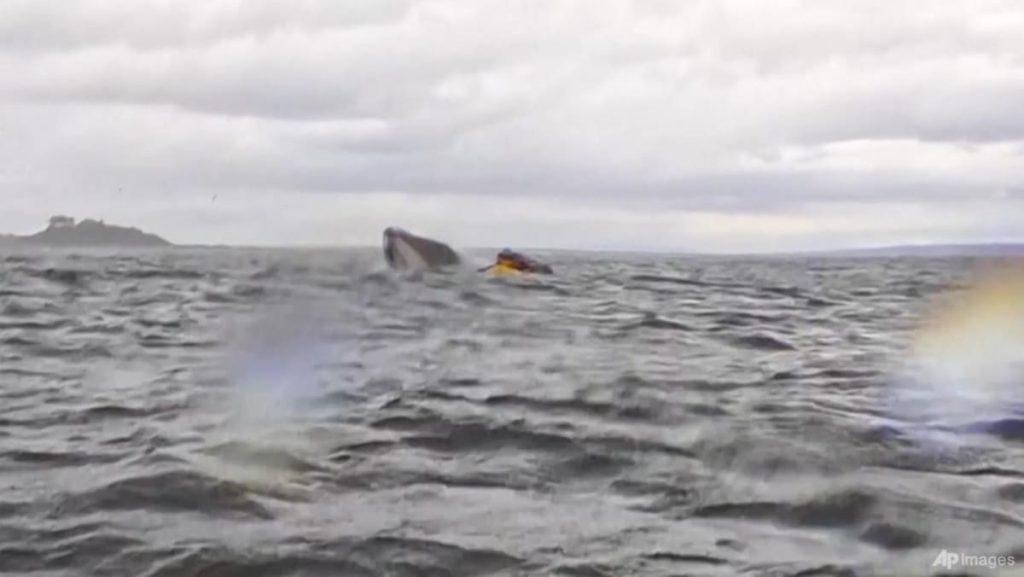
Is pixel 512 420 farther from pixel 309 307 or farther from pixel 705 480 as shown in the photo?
pixel 309 307

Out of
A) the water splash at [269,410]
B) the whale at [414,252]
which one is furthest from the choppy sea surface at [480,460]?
the whale at [414,252]

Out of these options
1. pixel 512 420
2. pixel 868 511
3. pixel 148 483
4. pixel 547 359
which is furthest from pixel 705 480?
pixel 547 359

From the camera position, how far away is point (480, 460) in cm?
902

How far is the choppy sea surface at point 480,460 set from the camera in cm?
661

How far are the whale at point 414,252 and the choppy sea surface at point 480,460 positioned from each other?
23.6m

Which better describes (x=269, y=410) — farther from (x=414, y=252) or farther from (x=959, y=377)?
(x=414, y=252)

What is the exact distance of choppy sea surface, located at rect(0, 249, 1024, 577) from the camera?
661 cm

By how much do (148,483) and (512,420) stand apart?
3.51 metres

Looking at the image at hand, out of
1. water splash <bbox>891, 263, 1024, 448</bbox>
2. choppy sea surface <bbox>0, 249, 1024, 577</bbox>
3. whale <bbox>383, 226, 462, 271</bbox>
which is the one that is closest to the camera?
choppy sea surface <bbox>0, 249, 1024, 577</bbox>

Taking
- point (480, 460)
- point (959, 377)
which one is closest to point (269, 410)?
point (480, 460)

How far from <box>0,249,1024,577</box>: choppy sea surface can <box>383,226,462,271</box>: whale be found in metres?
23.6

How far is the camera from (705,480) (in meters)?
8.32

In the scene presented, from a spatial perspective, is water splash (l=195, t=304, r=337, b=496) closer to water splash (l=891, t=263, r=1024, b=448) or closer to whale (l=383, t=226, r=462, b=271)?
water splash (l=891, t=263, r=1024, b=448)

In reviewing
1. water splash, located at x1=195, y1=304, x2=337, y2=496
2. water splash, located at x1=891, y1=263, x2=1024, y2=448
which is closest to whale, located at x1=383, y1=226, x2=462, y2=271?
water splash, located at x1=891, y1=263, x2=1024, y2=448
